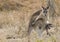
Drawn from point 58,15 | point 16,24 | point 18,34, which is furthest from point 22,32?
point 58,15

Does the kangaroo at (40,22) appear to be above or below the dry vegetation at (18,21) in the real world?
above

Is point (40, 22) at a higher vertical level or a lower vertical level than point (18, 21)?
higher

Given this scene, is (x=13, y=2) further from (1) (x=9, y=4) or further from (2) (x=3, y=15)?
(2) (x=3, y=15)

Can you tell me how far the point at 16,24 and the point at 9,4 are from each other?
5481mm

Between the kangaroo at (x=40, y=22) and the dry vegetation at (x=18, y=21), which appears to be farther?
the dry vegetation at (x=18, y=21)

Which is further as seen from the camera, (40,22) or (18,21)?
(18,21)

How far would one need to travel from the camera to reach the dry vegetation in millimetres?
12102

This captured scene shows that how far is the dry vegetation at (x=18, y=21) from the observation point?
39.7 feet

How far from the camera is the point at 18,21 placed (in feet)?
54.5

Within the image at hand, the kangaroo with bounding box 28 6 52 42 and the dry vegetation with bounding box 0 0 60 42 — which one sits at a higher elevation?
the kangaroo with bounding box 28 6 52 42

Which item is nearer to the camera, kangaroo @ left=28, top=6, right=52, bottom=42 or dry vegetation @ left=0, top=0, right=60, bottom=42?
kangaroo @ left=28, top=6, right=52, bottom=42

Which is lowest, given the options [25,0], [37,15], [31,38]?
[25,0]

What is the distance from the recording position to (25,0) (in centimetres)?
2198

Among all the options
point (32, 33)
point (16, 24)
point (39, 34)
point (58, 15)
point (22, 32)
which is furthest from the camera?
point (58, 15)
